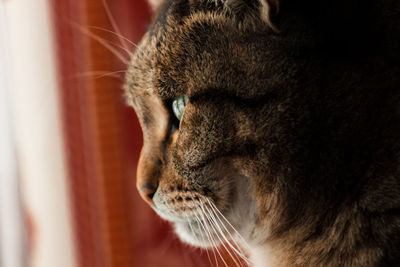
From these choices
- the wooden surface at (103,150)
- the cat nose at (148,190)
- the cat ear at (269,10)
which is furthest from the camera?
the wooden surface at (103,150)

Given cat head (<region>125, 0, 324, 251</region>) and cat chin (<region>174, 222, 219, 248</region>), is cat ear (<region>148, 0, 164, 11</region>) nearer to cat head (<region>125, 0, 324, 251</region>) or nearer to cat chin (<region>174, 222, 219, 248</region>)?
cat head (<region>125, 0, 324, 251</region>)

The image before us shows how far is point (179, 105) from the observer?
0.60 m

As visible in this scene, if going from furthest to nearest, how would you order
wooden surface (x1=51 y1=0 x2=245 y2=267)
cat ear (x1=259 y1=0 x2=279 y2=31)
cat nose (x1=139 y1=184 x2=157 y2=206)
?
1. wooden surface (x1=51 y1=0 x2=245 y2=267)
2. cat nose (x1=139 y1=184 x2=157 y2=206)
3. cat ear (x1=259 y1=0 x2=279 y2=31)

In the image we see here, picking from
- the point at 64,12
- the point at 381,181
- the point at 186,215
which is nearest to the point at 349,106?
the point at 381,181

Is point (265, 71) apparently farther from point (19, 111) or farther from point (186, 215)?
point (19, 111)

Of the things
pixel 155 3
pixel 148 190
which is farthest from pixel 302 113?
pixel 155 3

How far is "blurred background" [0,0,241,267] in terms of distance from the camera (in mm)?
925

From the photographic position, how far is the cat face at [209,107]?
1.81 feet

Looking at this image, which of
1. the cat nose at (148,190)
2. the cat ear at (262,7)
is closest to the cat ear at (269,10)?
the cat ear at (262,7)

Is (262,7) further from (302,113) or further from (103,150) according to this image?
(103,150)

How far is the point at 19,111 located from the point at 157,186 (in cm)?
50

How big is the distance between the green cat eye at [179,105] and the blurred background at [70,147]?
1.16ft

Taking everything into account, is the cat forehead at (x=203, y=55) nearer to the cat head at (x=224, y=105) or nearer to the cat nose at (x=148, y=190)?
the cat head at (x=224, y=105)

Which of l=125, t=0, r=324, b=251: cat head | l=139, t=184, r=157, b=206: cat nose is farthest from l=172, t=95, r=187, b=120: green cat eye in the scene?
l=139, t=184, r=157, b=206: cat nose
